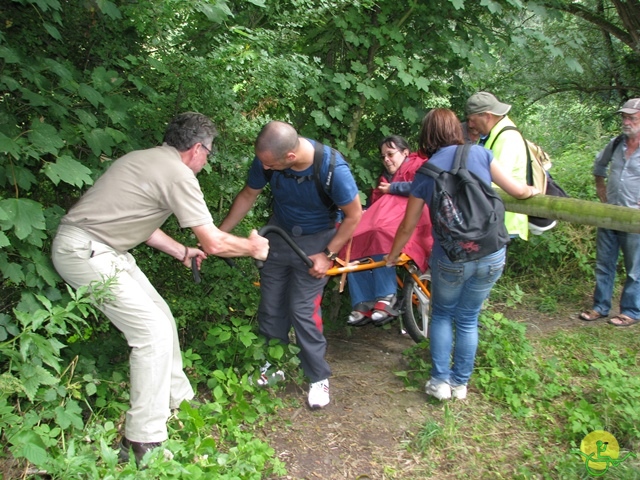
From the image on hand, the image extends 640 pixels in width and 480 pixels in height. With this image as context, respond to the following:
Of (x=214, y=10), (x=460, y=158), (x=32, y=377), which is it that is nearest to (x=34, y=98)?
(x=214, y=10)

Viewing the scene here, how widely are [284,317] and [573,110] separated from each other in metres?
8.56

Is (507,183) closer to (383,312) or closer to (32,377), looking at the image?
(383,312)

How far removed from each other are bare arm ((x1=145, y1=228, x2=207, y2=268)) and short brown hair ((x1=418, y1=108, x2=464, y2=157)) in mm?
1589

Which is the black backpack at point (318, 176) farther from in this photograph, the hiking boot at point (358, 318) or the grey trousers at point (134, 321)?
the hiking boot at point (358, 318)

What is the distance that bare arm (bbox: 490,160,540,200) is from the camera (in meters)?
3.57

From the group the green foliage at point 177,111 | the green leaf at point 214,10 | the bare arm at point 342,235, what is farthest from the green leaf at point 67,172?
the bare arm at point 342,235

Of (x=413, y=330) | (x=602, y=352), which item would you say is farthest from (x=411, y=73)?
(x=602, y=352)

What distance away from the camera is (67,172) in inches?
114

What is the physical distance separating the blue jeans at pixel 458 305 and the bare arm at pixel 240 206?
1.28m

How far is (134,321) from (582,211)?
2.66 meters

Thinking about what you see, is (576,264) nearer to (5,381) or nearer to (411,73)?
(411,73)

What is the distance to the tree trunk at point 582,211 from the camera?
336 centimetres

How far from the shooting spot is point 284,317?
414 cm

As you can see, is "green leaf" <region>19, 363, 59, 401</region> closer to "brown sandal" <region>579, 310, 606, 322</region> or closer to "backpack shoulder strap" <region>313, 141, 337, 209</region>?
"backpack shoulder strap" <region>313, 141, 337, 209</region>
